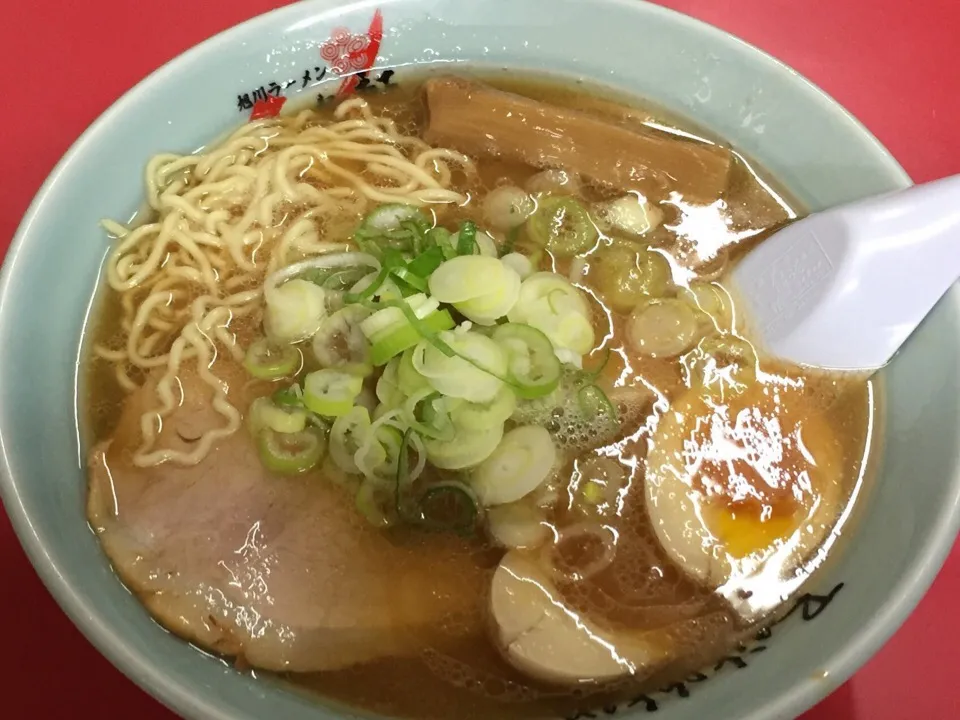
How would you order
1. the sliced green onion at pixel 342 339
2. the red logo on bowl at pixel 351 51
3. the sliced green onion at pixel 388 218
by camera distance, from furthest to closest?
the red logo on bowl at pixel 351 51, the sliced green onion at pixel 388 218, the sliced green onion at pixel 342 339

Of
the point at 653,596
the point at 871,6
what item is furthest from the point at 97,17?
the point at 871,6

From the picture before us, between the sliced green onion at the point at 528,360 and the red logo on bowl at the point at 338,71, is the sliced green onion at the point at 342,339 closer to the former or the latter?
the sliced green onion at the point at 528,360

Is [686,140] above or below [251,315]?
above

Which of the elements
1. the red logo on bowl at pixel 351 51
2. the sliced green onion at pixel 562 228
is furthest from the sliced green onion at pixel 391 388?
the red logo on bowl at pixel 351 51

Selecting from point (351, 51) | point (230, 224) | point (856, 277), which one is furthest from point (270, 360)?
point (856, 277)

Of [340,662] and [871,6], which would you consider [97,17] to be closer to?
[340,662]

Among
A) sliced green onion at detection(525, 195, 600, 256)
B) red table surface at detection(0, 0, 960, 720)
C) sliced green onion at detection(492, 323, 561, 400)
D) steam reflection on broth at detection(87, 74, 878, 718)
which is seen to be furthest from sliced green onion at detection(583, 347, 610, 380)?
red table surface at detection(0, 0, 960, 720)

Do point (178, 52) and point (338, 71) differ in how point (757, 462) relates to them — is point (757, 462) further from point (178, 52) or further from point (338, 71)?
point (178, 52)

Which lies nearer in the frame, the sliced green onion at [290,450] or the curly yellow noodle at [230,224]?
the sliced green onion at [290,450]
